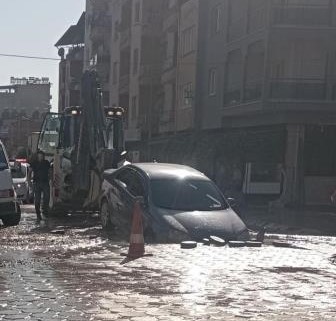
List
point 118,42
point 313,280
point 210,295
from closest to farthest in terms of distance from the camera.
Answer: point 210,295, point 313,280, point 118,42

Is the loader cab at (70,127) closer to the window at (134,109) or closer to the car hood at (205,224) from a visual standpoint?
the car hood at (205,224)

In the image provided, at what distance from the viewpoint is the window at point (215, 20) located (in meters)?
36.4

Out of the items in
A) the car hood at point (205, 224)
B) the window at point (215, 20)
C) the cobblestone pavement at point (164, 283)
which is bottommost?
the cobblestone pavement at point (164, 283)

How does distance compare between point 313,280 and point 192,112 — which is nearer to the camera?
point 313,280

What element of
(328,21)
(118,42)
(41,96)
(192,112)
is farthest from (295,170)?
(41,96)

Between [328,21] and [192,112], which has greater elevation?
[328,21]

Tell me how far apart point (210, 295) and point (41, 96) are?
344 ft

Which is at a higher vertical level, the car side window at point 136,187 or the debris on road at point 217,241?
the car side window at point 136,187

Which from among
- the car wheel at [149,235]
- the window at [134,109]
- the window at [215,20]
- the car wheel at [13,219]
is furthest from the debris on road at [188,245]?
the window at [134,109]

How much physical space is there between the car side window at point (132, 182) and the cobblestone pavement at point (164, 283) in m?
1.57

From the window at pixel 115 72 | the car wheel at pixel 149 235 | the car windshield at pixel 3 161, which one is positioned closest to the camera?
the car wheel at pixel 149 235

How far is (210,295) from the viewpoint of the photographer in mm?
7594

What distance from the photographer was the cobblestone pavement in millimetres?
6832

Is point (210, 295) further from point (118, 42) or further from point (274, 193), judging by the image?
point (118, 42)
